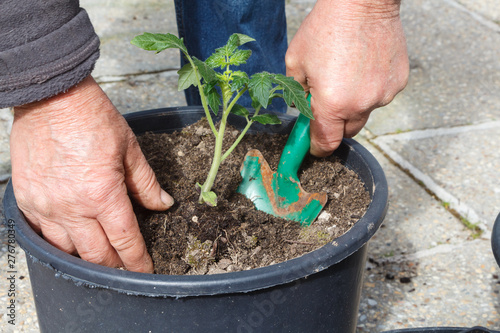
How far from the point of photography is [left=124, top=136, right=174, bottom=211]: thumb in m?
1.18

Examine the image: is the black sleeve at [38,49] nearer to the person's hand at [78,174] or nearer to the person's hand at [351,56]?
the person's hand at [78,174]

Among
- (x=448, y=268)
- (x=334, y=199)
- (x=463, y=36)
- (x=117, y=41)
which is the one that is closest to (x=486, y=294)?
(x=448, y=268)

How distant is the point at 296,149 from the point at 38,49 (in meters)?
0.68

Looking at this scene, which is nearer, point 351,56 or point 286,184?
point 351,56

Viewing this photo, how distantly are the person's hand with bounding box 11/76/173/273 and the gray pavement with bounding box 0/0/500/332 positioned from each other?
29.6 inches

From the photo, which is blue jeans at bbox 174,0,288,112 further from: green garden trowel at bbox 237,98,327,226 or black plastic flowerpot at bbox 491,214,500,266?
black plastic flowerpot at bbox 491,214,500,266

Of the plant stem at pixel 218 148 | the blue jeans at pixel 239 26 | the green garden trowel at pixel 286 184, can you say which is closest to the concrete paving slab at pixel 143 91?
the blue jeans at pixel 239 26

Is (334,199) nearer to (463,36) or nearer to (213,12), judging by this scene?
(213,12)

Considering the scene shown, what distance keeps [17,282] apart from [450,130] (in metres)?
2.06

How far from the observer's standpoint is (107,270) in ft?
3.23

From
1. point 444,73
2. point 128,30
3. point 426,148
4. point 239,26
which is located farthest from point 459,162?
point 128,30

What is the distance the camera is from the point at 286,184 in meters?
1.46

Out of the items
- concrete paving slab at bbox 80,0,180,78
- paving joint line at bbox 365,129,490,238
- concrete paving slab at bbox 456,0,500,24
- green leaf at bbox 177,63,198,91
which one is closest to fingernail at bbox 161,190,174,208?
green leaf at bbox 177,63,198,91

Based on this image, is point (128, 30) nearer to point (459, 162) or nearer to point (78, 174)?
point (459, 162)
